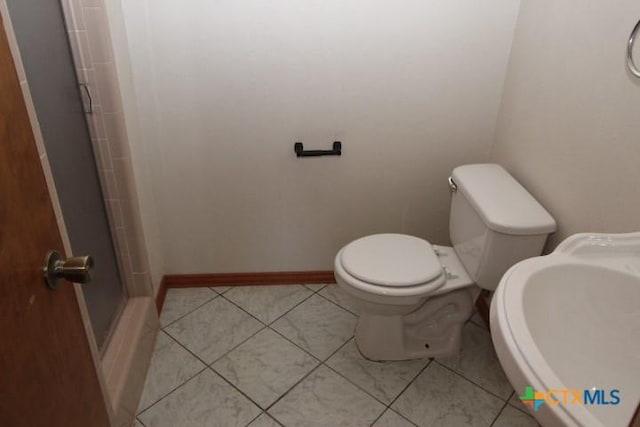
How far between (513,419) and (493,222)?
0.70 m

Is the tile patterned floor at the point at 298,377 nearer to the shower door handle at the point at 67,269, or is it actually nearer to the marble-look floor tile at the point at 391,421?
the marble-look floor tile at the point at 391,421

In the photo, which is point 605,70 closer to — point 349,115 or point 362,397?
point 349,115

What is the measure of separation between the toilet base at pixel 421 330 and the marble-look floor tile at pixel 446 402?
0.35 feet

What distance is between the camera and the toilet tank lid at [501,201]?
58.6 inches

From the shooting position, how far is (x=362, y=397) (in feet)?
5.61

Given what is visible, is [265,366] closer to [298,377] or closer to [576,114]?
[298,377]

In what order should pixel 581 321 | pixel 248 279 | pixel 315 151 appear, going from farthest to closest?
1. pixel 248 279
2. pixel 315 151
3. pixel 581 321

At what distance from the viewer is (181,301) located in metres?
2.20

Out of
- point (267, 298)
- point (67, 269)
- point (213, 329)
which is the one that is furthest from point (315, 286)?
point (67, 269)

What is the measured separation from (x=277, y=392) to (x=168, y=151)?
1062mm

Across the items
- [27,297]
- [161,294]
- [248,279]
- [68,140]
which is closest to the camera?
[27,297]

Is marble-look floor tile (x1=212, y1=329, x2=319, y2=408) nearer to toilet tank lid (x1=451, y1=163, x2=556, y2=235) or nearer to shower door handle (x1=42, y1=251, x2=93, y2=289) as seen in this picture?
toilet tank lid (x1=451, y1=163, x2=556, y2=235)

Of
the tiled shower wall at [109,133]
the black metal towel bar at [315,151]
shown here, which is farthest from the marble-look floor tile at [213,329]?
the black metal towel bar at [315,151]

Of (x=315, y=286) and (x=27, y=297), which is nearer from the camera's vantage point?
(x=27, y=297)
